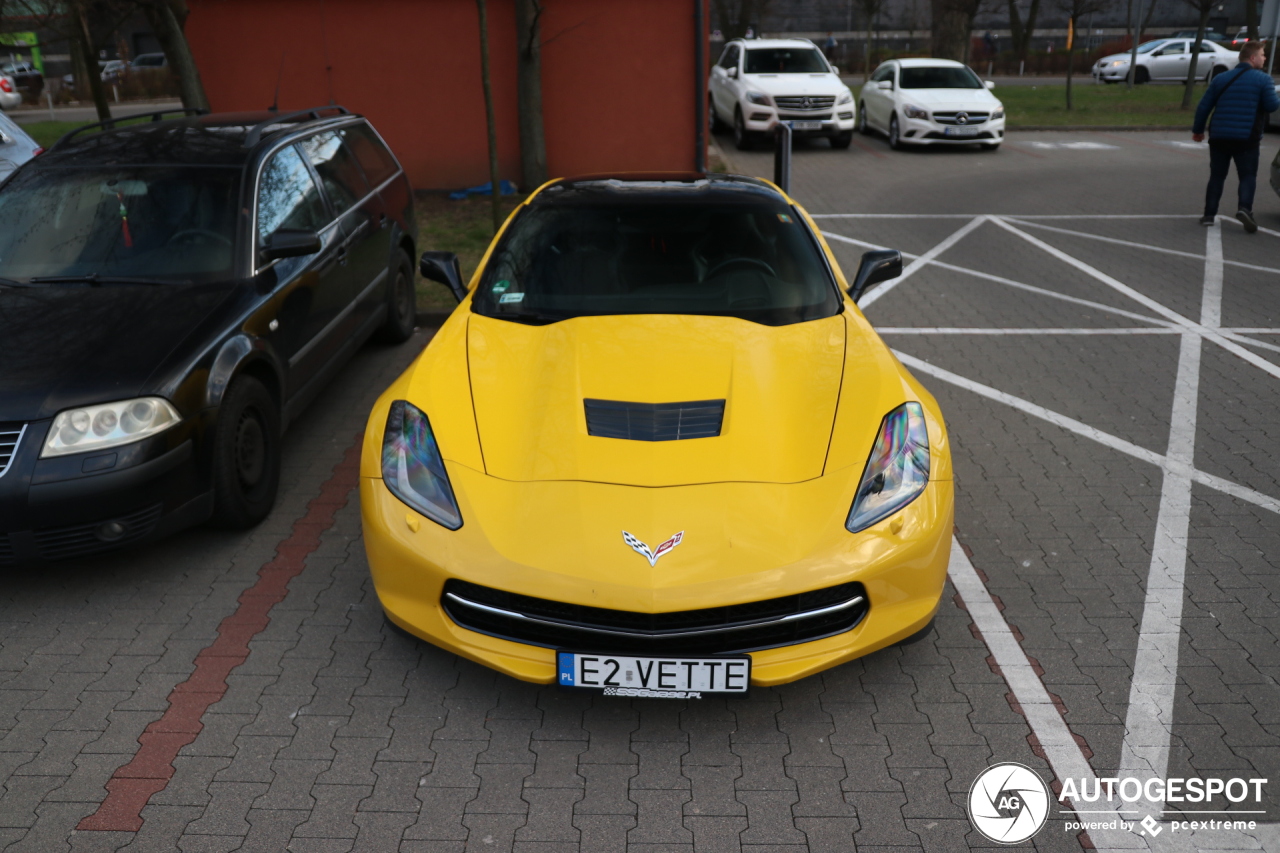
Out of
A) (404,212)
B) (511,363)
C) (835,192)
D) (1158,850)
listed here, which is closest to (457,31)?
(835,192)

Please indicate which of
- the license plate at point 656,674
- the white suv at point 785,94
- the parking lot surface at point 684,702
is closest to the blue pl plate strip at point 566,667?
the license plate at point 656,674

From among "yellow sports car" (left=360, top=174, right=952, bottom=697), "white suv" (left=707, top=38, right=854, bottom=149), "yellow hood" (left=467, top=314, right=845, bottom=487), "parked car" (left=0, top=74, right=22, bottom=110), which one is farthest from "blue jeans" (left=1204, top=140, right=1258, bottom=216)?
"parked car" (left=0, top=74, right=22, bottom=110)

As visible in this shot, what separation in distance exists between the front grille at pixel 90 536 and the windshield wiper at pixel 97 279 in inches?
52.0

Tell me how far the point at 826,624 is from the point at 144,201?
13.6 ft

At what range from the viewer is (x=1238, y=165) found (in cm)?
1072

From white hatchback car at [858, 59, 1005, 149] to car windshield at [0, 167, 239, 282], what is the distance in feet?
44.9

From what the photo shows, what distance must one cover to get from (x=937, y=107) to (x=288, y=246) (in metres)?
14.0

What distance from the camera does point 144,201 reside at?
5172 mm

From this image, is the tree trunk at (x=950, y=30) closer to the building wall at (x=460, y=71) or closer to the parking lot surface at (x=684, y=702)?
the building wall at (x=460, y=71)

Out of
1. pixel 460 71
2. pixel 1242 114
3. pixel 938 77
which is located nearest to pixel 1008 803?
pixel 1242 114

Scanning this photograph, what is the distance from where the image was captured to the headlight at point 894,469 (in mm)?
3320

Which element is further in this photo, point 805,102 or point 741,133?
point 741,133

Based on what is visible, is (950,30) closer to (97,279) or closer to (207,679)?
(97,279)

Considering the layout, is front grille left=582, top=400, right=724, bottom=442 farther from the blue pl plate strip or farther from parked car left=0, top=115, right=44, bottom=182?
parked car left=0, top=115, right=44, bottom=182
